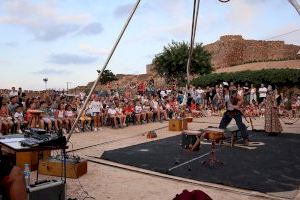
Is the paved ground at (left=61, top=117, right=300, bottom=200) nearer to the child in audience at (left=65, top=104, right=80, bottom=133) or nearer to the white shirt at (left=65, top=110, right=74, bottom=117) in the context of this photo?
the child in audience at (left=65, top=104, right=80, bottom=133)

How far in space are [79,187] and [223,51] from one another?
5210 centimetres

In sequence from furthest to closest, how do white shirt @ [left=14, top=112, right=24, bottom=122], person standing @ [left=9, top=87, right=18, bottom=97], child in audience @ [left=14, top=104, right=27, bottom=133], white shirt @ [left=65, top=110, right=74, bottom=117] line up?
1. person standing @ [left=9, top=87, right=18, bottom=97]
2. white shirt @ [left=65, top=110, right=74, bottom=117]
3. white shirt @ [left=14, top=112, right=24, bottom=122]
4. child in audience @ [left=14, top=104, right=27, bottom=133]

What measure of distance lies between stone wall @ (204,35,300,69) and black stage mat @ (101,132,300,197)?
46312 millimetres

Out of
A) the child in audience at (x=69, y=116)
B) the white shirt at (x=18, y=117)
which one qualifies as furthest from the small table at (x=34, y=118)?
the child in audience at (x=69, y=116)

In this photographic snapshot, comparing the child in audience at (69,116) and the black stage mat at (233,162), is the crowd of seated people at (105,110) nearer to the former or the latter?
the child in audience at (69,116)

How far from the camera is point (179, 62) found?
4125 centimetres

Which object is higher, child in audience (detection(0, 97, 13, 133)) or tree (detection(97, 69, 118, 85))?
tree (detection(97, 69, 118, 85))

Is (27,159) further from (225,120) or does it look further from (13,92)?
(13,92)

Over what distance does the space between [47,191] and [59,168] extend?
2.40m

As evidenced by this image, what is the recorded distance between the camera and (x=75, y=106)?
14828 millimetres

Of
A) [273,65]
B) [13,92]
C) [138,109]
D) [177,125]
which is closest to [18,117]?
[13,92]

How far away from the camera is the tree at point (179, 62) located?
41594mm

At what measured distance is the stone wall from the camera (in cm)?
5584

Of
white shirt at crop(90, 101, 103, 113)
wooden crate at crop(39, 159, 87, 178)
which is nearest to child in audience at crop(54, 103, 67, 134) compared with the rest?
white shirt at crop(90, 101, 103, 113)
